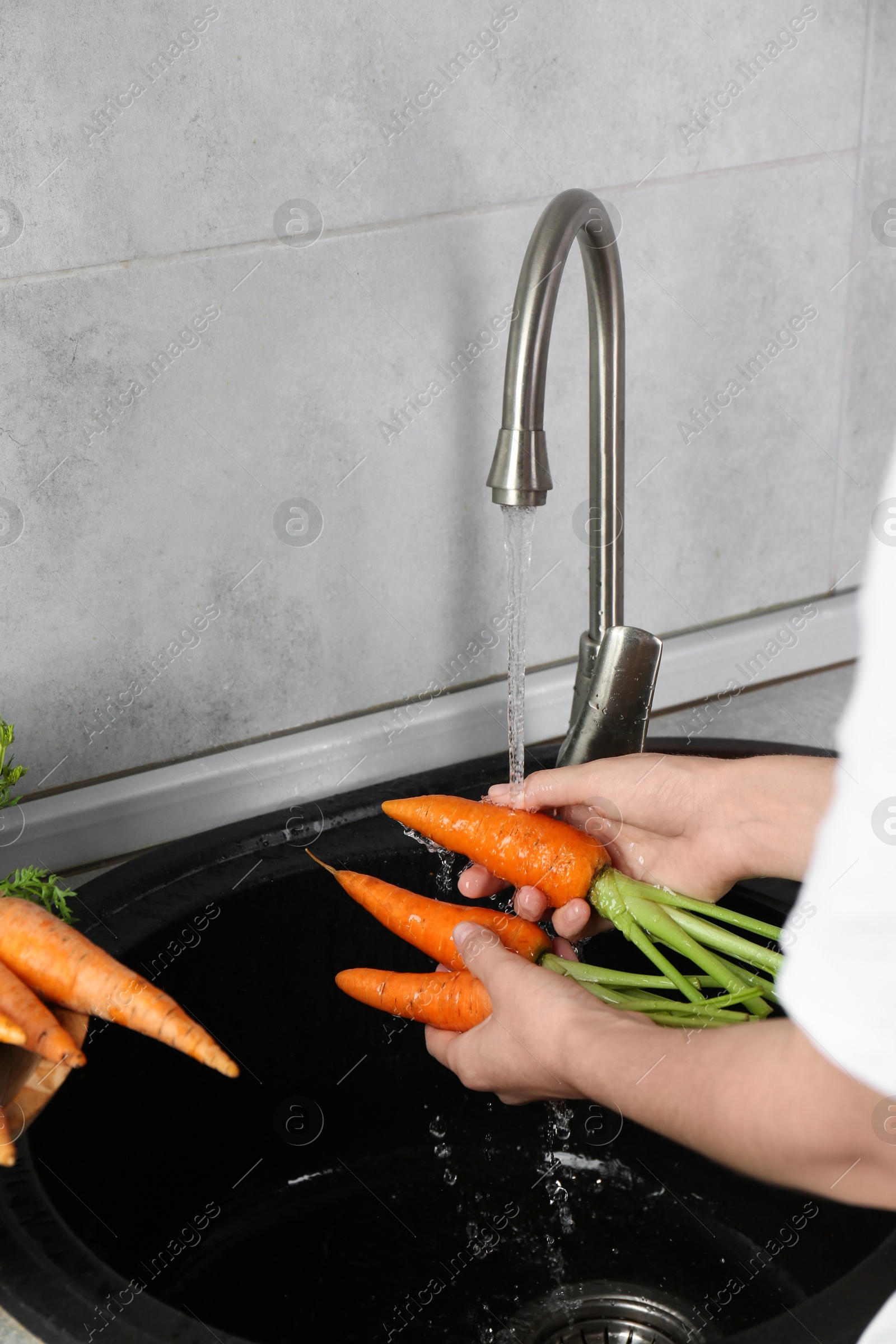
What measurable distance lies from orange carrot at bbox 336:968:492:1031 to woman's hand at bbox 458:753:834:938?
0.24 ft

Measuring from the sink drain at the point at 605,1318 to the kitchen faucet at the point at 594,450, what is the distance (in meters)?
0.36

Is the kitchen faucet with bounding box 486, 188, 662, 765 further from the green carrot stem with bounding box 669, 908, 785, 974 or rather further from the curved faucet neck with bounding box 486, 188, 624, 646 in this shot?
the green carrot stem with bounding box 669, 908, 785, 974

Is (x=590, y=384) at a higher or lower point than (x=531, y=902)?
higher

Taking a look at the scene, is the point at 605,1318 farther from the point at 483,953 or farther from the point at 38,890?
the point at 38,890

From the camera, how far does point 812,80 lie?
997 millimetres

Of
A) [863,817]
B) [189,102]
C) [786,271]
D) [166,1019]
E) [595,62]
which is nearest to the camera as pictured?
[863,817]

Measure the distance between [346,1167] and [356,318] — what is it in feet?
2.07

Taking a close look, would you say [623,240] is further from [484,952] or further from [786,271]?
[484,952]

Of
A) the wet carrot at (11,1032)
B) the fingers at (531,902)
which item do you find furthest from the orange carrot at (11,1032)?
the fingers at (531,902)

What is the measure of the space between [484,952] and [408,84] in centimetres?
60

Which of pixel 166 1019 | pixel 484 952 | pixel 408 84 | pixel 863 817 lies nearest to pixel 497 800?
pixel 484 952

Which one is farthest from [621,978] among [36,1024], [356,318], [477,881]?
[356,318]

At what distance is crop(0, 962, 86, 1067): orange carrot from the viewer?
64 centimetres

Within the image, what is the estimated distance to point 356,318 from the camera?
864mm
